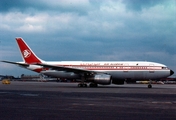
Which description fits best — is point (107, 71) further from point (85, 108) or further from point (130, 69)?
point (85, 108)

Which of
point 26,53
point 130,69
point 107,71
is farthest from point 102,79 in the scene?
point 26,53

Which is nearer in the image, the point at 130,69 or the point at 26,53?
the point at 130,69

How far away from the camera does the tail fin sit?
43.0m

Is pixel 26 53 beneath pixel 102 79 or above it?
above

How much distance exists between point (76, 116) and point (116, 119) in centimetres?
137

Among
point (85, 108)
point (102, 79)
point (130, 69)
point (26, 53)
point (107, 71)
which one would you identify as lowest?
point (85, 108)

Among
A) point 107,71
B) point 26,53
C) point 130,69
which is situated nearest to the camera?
point 130,69

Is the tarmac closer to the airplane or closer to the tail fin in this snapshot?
the airplane

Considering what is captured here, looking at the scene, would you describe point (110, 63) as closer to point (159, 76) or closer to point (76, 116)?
point (159, 76)

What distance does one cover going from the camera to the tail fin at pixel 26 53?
141 feet

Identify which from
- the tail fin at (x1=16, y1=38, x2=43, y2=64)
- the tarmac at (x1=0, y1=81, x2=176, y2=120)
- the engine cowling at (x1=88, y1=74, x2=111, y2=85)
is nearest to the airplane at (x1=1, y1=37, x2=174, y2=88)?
the engine cowling at (x1=88, y1=74, x2=111, y2=85)

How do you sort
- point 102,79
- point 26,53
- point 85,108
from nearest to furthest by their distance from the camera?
point 85,108 → point 102,79 → point 26,53

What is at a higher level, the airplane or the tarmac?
the airplane

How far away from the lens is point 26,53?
43.0 meters
